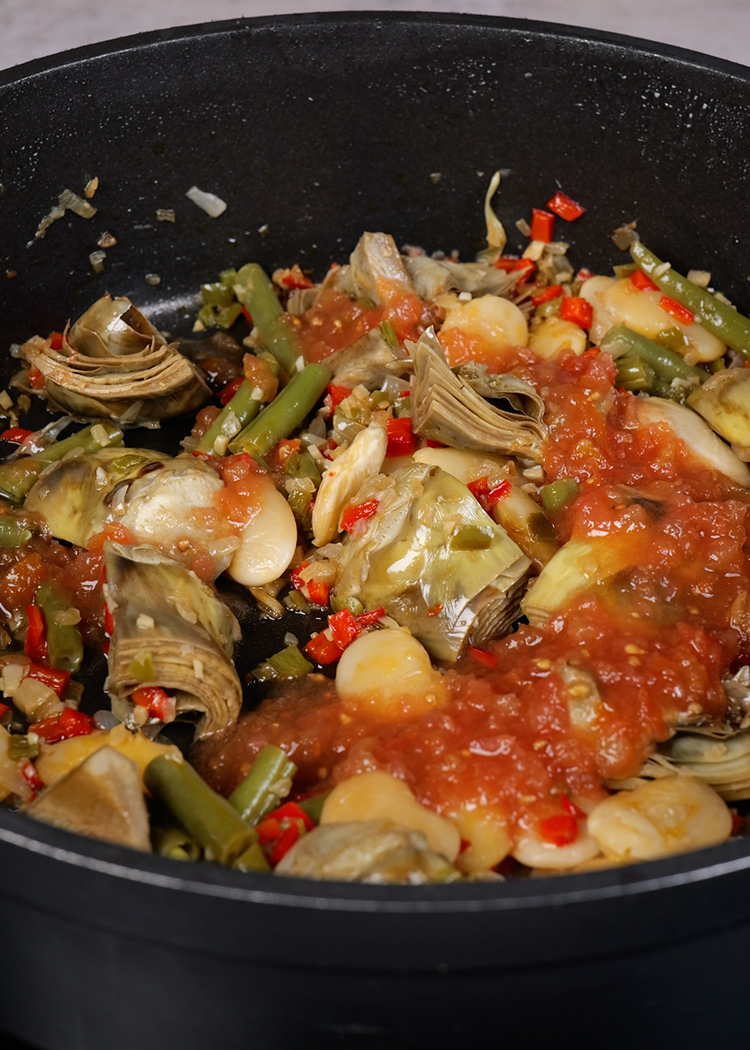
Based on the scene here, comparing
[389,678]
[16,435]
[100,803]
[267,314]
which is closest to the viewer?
[100,803]

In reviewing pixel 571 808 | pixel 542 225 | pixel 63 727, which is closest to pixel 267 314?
pixel 542 225

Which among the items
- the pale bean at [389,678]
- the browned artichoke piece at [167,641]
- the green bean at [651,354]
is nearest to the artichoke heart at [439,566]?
the pale bean at [389,678]

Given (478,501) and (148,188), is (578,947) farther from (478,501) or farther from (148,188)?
(148,188)

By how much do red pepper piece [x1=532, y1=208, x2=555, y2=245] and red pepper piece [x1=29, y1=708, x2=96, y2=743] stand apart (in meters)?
2.21

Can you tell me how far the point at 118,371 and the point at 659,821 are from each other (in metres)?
2.07

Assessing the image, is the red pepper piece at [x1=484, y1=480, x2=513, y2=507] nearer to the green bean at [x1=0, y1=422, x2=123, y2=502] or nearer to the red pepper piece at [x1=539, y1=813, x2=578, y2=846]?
the red pepper piece at [x1=539, y1=813, x2=578, y2=846]

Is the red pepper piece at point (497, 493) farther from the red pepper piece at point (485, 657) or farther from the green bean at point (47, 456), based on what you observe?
the green bean at point (47, 456)

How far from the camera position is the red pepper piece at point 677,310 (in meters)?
3.51

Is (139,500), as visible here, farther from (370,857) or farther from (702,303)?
(702,303)

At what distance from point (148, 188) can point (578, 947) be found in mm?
2913

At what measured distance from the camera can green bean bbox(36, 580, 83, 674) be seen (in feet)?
9.45

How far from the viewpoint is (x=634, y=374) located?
11.0 feet

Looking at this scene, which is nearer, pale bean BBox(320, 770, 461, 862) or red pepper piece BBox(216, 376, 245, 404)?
pale bean BBox(320, 770, 461, 862)

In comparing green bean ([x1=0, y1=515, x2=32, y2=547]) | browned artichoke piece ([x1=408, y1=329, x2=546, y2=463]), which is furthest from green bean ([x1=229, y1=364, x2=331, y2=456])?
green bean ([x1=0, y1=515, x2=32, y2=547])
